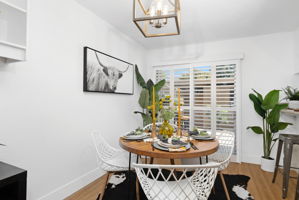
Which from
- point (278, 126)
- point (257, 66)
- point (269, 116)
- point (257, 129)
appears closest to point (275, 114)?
point (269, 116)

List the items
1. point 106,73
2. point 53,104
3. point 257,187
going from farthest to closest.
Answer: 1. point 106,73
2. point 257,187
3. point 53,104

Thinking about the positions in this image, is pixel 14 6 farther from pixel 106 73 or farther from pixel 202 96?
pixel 202 96

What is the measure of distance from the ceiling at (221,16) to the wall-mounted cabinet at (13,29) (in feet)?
3.38

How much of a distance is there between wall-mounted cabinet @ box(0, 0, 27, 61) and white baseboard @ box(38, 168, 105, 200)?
4.93 ft

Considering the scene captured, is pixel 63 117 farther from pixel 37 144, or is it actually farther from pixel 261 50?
pixel 261 50

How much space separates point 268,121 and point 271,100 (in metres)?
0.36

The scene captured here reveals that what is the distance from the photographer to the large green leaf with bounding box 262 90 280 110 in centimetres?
266

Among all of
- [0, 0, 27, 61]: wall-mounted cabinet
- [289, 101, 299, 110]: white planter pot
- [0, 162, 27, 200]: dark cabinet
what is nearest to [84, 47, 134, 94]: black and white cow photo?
[0, 0, 27, 61]: wall-mounted cabinet

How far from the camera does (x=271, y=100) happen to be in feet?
8.83

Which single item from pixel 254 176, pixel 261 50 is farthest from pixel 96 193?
pixel 261 50

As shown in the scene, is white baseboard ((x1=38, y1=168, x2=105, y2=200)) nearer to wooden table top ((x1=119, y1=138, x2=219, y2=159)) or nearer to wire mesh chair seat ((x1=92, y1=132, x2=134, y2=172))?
wire mesh chair seat ((x1=92, y1=132, x2=134, y2=172))

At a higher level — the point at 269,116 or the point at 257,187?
the point at 269,116

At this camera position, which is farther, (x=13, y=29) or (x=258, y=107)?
(x=258, y=107)

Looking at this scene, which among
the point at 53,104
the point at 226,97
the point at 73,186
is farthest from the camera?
the point at 226,97
